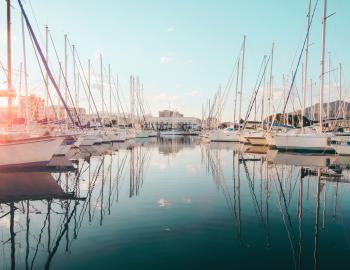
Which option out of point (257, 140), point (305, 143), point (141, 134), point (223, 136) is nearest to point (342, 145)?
point (305, 143)

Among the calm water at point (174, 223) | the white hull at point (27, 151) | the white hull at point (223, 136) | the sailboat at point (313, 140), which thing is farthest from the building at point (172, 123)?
the calm water at point (174, 223)

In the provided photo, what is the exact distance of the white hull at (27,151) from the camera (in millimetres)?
18453

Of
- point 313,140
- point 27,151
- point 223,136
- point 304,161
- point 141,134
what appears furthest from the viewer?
point 141,134

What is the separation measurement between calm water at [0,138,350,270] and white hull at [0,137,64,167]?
315 centimetres

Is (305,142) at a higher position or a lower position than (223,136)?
higher

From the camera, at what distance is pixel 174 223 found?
28.9ft

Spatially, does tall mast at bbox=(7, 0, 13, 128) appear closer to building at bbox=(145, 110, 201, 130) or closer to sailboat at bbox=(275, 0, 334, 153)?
sailboat at bbox=(275, 0, 334, 153)

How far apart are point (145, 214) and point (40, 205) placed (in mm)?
3771

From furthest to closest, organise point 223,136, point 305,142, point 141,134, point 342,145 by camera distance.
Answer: point 141,134
point 223,136
point 305,142
point 342,145

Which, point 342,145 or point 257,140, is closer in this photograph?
point 342,145

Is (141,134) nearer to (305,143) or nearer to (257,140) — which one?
(257,140)

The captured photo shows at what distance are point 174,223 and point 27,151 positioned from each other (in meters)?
14.0

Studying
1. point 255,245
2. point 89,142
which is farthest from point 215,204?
point 89,142

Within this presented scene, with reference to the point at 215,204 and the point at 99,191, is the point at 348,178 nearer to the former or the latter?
the point at 215,204
